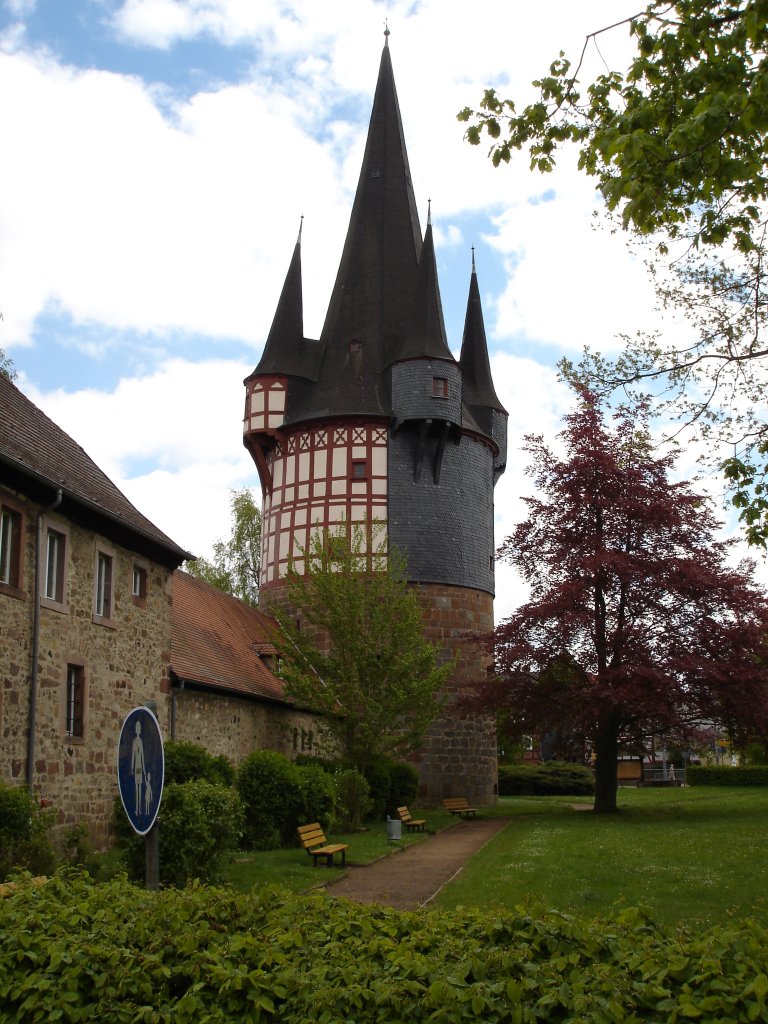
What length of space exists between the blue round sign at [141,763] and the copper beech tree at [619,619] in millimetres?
16843

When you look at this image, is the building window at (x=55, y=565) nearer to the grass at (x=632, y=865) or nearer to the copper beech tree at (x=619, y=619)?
the grass at (x=632, y=865)

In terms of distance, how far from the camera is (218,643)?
25.6 metres

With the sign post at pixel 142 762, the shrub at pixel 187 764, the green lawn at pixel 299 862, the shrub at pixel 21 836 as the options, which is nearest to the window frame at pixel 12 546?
the shrub at pixel 21 836

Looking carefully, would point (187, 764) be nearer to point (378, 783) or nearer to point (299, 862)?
point (299, 862)

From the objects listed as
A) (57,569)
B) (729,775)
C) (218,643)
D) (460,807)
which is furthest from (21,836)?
(729,775)

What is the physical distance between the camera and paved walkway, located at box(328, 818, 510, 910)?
13109 mm

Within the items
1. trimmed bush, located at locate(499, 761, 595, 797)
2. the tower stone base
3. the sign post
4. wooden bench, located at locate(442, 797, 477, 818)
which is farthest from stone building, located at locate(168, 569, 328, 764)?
trimmed bush, located at locate(499, 761, 595, 797)

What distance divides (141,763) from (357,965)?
2.45 metres

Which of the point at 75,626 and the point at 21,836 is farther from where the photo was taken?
the point at 75,626

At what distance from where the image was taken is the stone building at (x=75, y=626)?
45.0ft

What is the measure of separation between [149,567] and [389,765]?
36.5 feet

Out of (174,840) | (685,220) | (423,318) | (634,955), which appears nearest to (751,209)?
(685,220)

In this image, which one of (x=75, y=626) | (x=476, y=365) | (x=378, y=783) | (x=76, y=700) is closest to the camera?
(x=75, y=626)

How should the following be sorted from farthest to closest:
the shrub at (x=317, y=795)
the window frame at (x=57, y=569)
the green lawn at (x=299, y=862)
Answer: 1. the shrub at (x=317, y=795)
2. the window frame at (x=57, y=569)
3. the green lawn at (x=299, y=862)
